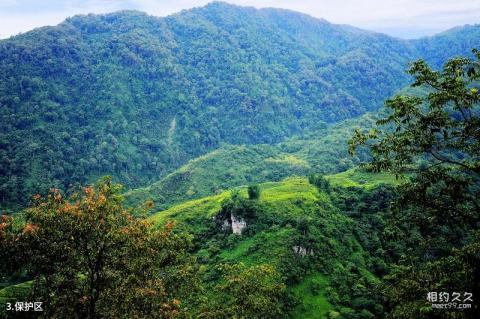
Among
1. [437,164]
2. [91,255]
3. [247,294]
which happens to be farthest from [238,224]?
[437,164]

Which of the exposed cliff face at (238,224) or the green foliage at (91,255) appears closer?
the green foliage at (91,255)

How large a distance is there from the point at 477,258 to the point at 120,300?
62.6 ft

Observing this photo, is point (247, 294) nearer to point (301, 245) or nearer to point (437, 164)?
point (437, 164)

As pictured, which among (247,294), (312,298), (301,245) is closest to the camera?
(247,294)

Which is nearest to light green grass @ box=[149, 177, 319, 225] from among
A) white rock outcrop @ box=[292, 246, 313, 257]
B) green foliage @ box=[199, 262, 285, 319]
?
white rock outcrop @ box=[292, 246, 313, 257]

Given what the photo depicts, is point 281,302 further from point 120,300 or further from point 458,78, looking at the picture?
point 458,78

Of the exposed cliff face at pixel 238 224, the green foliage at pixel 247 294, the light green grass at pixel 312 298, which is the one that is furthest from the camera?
the exposed cliff face at pixel 238 224

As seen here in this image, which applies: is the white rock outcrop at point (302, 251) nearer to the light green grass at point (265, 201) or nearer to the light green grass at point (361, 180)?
the light green grass at point (265, 201)

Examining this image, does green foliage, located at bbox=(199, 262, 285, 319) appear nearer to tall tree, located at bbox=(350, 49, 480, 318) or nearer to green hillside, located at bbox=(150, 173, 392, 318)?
tall tree, located at bbox=(350, 49, 480, 318)

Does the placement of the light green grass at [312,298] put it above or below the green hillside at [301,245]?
below

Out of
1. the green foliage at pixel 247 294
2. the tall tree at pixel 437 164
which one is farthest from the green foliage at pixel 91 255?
the green foliage at pixel 247 294

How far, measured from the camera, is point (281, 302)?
68250 mm

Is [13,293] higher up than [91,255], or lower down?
lower down

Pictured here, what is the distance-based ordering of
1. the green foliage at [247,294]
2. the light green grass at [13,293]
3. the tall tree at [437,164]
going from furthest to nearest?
the green foliage at [247,294], the light green grass at [13,293], the tall tree at [437,164]
